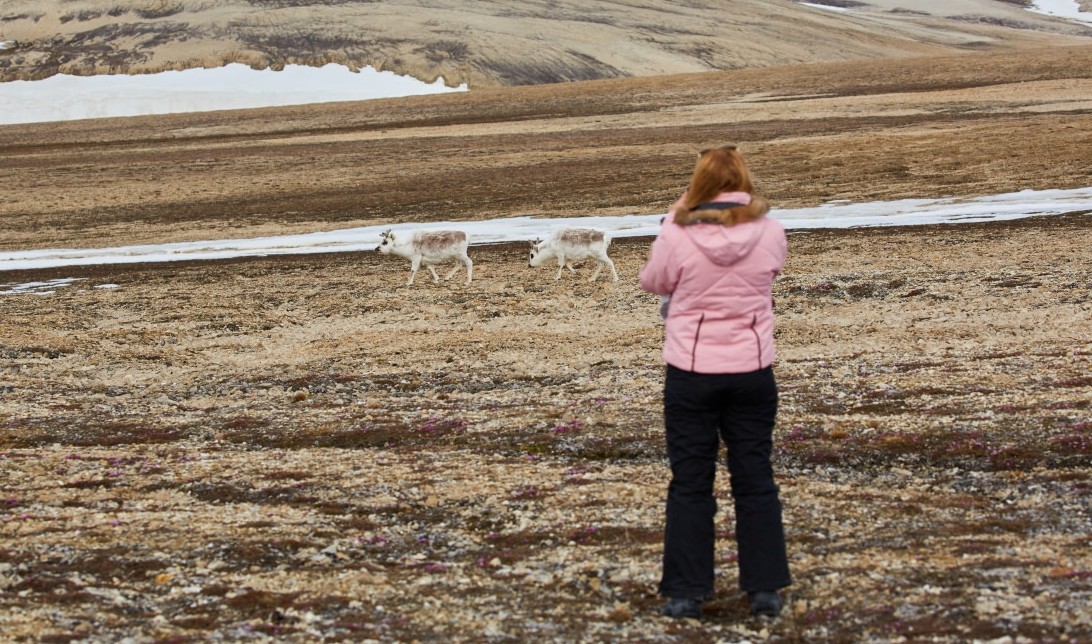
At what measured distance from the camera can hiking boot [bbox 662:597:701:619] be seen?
6.53m

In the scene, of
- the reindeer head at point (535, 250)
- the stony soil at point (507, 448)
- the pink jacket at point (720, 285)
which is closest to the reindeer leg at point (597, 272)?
the stony soil at point (507, 448)

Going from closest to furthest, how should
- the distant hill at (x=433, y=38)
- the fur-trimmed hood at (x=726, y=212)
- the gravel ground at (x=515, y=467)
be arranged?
1. the fur-trimmed hood at (x=726, y=212)
2. the gravel ground at (x=515, y=467)
3. the distant hill at (x=433, y=38)

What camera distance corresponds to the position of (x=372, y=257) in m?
24.9

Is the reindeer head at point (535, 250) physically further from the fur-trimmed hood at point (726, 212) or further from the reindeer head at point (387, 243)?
the fur-trimmed hood at point (726, 212)

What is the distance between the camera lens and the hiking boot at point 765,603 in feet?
21.2

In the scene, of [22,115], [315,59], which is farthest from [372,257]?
[315,59]

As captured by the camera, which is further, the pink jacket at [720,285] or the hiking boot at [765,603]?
the hiking boot at [765,603]

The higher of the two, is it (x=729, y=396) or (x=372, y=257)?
(x=729, y=396)

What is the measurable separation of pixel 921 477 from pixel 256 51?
104157 mm

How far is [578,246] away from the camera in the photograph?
19859mm

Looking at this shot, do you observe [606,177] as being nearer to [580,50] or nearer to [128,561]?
[128,561]

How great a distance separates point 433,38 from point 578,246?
93858mm

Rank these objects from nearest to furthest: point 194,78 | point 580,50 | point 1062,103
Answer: point 1062,103 < point 194,78 < point 580,50

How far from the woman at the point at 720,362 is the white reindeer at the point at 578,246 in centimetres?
1331
